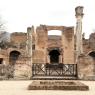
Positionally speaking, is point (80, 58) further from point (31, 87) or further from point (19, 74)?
point (31, 87)

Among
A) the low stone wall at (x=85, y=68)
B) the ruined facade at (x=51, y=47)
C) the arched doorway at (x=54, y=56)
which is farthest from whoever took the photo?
the arched doorway at (x=54, y=56)

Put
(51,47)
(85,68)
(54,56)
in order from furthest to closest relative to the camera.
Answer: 1. (54,56)
2. (51,47)
3. (85,68)

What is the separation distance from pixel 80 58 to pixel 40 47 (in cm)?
1752

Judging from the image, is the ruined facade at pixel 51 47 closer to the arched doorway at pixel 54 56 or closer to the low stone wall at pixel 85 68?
the arched doorway at pixel 54 56

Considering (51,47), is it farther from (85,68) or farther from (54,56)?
(85,68)

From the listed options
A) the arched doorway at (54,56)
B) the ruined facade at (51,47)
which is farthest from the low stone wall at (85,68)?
the arched doorway at (54,56)

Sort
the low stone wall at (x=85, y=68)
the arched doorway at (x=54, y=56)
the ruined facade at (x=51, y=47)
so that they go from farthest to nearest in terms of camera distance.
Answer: the arched doorway at (x=54, y=56) < the ruined facade at (x=51, y=47) < the low stone wall at (x=85, y=68)

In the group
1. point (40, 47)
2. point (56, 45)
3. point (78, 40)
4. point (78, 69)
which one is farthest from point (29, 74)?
point (56, 45)

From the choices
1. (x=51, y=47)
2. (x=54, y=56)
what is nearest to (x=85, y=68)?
(x=51, y=47)

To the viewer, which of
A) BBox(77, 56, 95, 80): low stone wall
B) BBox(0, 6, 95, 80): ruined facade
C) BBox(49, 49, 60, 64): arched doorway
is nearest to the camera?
BBox(77, 56, 95, 80): low stone wall

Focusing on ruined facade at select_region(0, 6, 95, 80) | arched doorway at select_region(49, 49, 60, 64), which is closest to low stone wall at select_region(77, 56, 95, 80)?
ruined facade at select_region(0, 6, 95, 80)

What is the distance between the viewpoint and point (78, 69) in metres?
16.6

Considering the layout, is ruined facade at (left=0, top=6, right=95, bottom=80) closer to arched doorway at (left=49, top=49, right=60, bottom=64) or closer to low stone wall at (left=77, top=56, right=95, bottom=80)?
arched doorway at (left=49, top=49, right=60, bottom=64)

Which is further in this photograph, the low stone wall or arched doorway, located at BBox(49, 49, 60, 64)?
arched doorway, located at BBox(49, 49, 60, 64)
